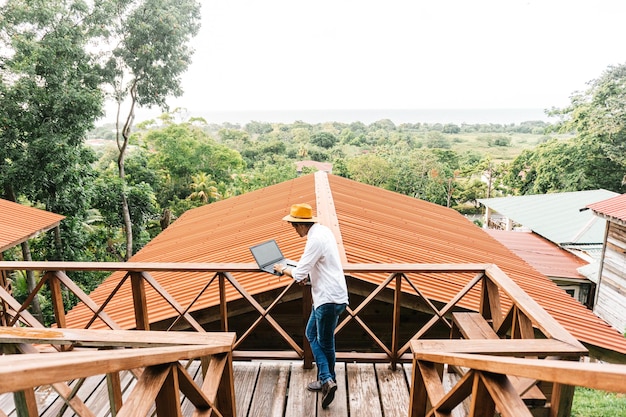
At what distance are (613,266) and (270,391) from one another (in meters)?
12.0

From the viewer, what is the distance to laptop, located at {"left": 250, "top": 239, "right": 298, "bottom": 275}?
358 centimetres

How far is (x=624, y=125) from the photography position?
22.7 metres

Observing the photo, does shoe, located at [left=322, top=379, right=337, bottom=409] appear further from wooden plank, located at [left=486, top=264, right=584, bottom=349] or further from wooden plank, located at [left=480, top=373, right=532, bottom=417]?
wooden plank, located at [left=480, top=373, right=532, bottom=417]

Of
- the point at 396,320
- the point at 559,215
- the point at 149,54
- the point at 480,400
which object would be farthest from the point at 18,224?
the point at 559,215

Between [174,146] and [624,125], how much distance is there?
2759 cm

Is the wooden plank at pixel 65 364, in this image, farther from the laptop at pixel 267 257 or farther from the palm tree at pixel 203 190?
the palm tree at pixel 203 190

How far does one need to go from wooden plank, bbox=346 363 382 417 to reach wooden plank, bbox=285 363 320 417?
36cm

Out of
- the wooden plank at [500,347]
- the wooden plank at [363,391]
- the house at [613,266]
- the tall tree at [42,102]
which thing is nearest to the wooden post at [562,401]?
the wooden plank at [500,347]

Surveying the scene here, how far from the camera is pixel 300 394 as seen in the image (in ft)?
12.6

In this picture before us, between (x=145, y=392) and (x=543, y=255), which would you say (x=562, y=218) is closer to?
(x=543, y=255)

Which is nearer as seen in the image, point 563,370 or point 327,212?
point 563,370

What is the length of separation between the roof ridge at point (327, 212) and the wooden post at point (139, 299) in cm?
222

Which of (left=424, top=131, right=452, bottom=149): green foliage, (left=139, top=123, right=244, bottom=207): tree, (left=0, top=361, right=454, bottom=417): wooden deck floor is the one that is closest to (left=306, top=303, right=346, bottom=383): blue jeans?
(left=0, top=361, right=454, bottom=417): wooden deck floor

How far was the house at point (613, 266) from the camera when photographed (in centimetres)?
1120
